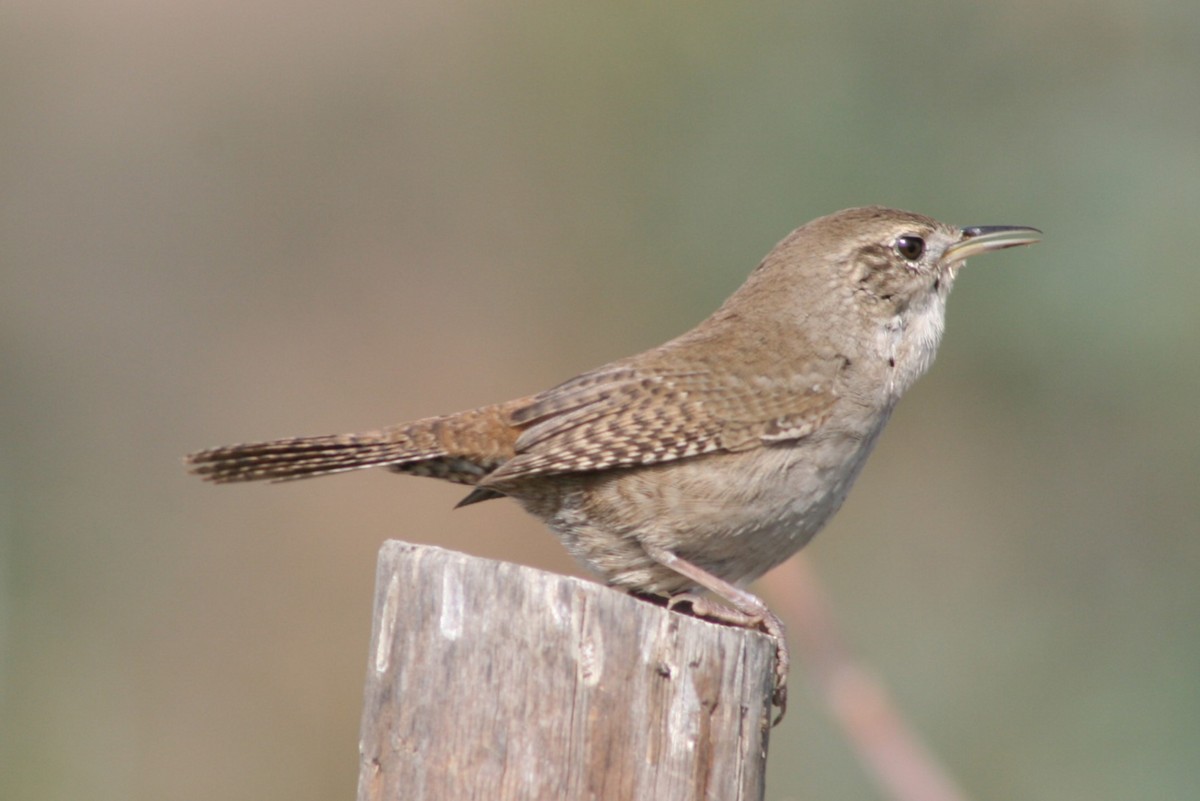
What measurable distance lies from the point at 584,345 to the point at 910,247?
11.7 feet

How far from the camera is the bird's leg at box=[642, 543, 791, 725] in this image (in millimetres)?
3320

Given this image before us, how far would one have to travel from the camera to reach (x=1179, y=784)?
197 inches

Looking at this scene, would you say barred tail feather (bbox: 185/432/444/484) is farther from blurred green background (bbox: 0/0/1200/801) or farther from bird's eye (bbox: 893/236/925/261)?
blurred green background (bbox: 0/0/1200/801)

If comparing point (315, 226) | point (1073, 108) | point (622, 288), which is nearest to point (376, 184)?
point (315, 226)

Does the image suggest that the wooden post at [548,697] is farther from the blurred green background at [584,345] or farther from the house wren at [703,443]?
the blurred green background at [584,345]

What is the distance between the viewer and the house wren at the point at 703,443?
380 cm

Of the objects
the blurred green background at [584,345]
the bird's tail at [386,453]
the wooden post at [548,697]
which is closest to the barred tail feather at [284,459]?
the bird's tail at [386,453]

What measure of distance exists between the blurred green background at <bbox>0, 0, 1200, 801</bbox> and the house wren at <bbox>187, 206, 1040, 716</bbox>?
6.32 ft

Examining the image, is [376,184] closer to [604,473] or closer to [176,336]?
[176,336]

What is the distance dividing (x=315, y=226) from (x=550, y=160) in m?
1.52

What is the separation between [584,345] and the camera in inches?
308

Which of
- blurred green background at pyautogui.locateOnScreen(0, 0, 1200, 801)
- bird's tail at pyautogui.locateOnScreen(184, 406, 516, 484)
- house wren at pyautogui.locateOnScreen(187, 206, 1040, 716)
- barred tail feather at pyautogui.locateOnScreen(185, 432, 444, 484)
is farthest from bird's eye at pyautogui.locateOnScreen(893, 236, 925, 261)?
blurred green background at pyautogui.locateOnScreen(0, 0, 1200, 801)

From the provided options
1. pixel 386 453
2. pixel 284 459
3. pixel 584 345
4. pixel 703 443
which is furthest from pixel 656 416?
pixel 584 345

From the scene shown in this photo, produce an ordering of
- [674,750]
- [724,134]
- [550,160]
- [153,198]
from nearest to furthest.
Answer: [674,750]
[724,134]
[550,160]
[153,198]
